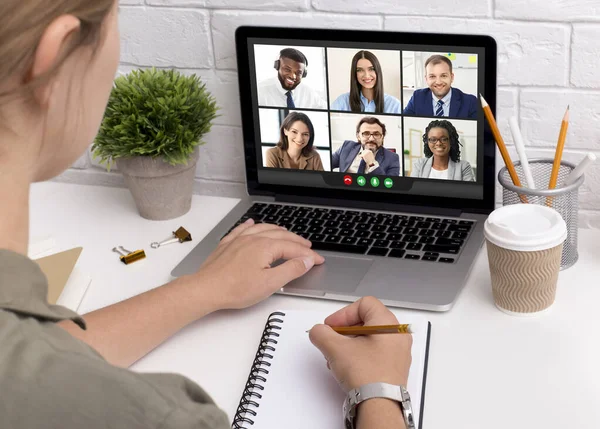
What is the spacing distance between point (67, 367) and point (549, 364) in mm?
565

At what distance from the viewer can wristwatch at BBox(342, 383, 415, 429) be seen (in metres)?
0.78

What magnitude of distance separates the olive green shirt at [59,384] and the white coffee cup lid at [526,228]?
0.51 m

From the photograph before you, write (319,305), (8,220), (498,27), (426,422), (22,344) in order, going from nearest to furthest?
(22,344)
(8,220)
(426,422)
(319,305)
(498,27)

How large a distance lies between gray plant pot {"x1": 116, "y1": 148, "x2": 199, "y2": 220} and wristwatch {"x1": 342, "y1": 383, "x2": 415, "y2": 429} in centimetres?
54

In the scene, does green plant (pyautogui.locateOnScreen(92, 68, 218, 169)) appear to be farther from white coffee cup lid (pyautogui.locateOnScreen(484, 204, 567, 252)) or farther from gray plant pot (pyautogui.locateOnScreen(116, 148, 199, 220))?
white coffee cup lid (pyautogui.locateOnScreen(484, 204, 567, 252))

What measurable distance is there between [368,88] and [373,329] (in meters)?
0.41

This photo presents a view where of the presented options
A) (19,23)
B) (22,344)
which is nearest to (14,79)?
(19,23)

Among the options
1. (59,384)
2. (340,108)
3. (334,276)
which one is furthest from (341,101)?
(59,384)

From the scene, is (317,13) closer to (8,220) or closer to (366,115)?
(366,115)

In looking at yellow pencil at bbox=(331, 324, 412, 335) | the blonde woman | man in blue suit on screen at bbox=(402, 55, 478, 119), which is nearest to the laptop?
man in blue suit on screen at bbox=(402, 55, 478, 119)

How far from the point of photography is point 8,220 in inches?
22.3

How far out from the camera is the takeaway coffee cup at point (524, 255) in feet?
3.02

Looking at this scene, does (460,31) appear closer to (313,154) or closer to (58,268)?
(313,154)

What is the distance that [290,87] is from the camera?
1188mm
